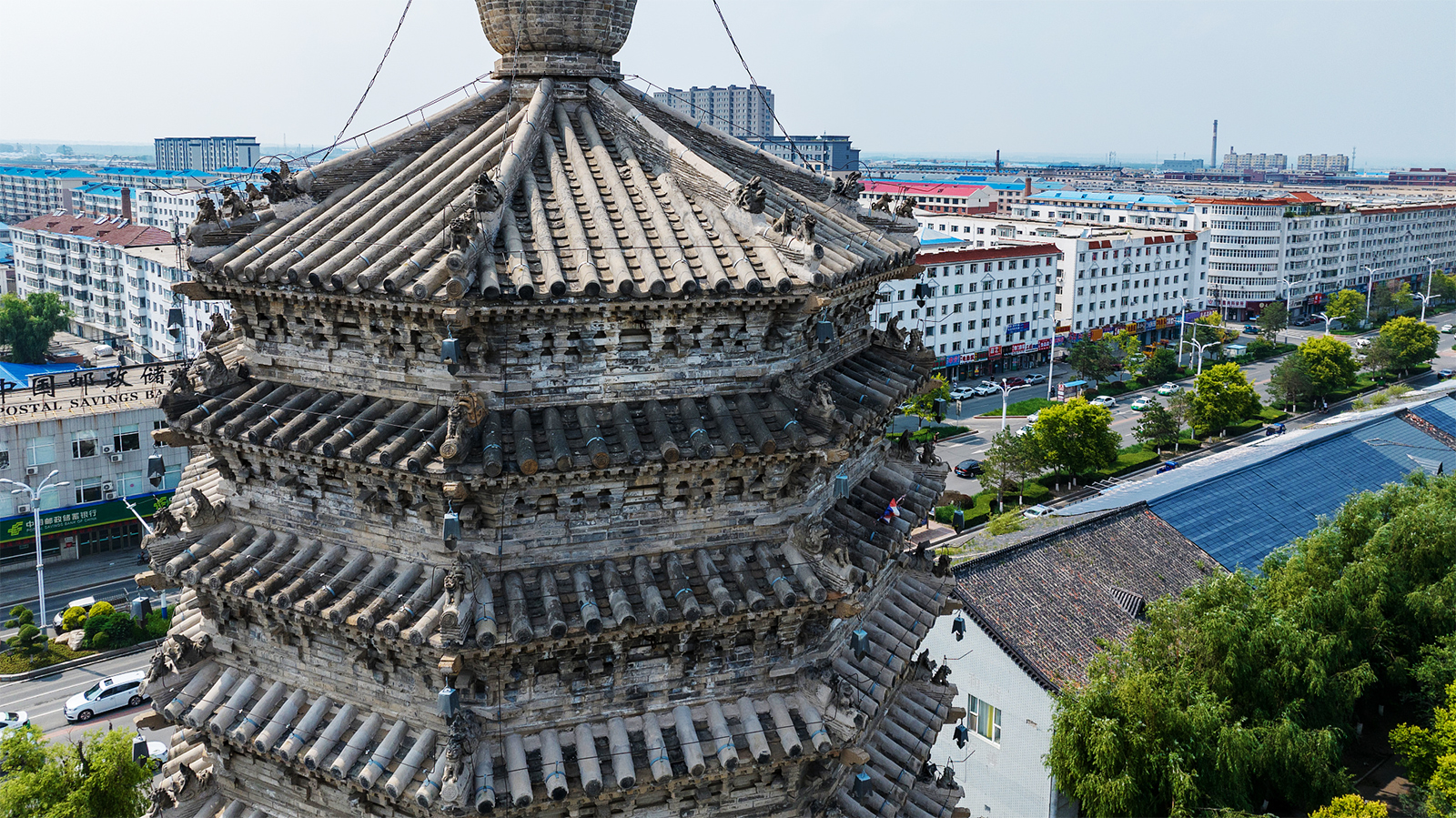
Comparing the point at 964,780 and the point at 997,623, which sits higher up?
the point at 997,623

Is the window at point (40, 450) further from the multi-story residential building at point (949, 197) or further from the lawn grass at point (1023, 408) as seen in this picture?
the multi-story residential building at point (949, 197)

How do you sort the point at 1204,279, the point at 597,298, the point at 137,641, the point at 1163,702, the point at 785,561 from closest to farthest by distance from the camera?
the point at 597,298
the point at 785,561
the point at 1163,702
the point at 137,641
the point at 1204,279

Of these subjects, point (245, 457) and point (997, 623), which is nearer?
point (245, 457)

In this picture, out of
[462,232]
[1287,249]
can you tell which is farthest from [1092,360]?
[462,232]

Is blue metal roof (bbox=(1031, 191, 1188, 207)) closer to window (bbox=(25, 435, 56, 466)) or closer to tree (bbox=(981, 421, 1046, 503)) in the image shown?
tree (bbox=(981, 421, 1046, 503))

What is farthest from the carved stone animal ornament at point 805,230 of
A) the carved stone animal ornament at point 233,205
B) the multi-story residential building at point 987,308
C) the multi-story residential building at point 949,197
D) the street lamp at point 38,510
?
the multi-story residential building at point 949,197

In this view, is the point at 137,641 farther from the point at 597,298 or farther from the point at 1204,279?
the point at 1204,279

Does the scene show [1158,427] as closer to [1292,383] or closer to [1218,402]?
[1218,402]

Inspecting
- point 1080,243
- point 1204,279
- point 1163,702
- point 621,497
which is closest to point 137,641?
point 1163,702

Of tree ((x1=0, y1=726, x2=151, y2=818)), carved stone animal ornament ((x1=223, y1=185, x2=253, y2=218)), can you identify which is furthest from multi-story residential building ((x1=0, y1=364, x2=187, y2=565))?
carved stone animal ornament ((x1=223, y1=185, x2=253, y2=218))
